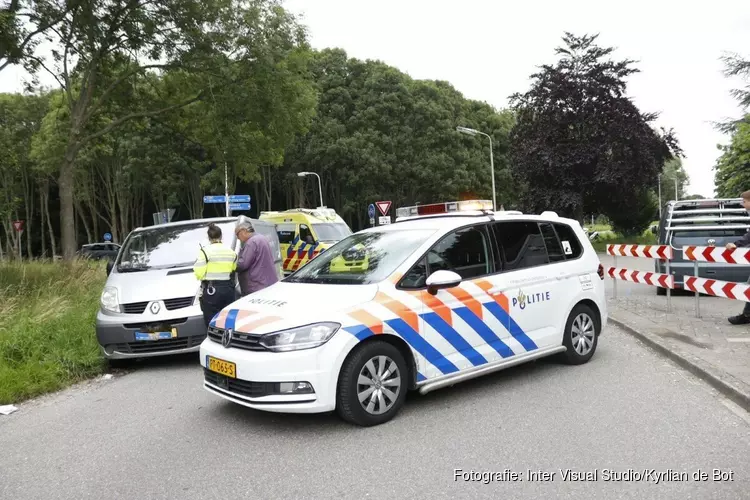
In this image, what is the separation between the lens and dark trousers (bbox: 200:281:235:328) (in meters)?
6.96

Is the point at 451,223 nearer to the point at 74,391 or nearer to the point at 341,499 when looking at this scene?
the point at 341,499

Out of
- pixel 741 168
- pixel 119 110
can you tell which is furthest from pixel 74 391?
pixel 741 168

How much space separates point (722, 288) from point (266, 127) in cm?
1156

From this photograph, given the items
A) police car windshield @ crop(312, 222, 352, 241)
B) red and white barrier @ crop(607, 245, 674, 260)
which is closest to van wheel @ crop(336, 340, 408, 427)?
red and white barrier @ crop(607, 245, 674, 260)

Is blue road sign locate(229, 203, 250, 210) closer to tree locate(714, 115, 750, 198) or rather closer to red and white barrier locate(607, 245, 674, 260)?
red and white barrier locate(607, 245, 674, 260)

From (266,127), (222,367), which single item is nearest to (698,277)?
(222,367)

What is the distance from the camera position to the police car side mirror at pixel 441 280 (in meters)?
4.99

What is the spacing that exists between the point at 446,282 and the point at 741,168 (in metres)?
22.3

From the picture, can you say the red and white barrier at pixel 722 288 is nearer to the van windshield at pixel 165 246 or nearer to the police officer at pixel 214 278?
the police officer at pixel 214 278

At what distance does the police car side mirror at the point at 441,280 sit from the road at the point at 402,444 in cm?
103

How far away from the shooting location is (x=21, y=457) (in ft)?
14.8

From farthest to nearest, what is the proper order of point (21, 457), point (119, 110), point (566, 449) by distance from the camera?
point (119, 110), point (21, 457), point (566, 449)

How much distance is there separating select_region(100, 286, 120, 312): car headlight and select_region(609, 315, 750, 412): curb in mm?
6438

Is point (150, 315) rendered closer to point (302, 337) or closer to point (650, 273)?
point (302, 337)
